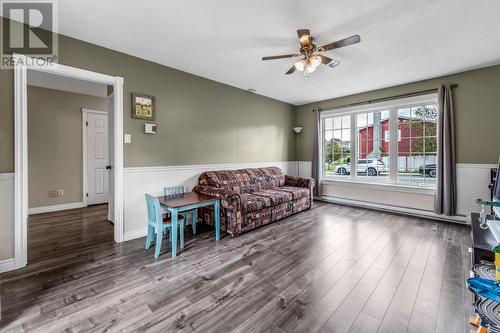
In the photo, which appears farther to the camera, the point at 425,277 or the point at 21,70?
the point at 21,70

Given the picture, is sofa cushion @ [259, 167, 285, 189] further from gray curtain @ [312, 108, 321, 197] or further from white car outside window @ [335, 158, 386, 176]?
white car outside window @ [335, 158, 386, 176]

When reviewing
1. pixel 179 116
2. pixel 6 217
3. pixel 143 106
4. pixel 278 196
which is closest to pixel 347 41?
pixel 278 196

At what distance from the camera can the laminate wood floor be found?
1561mm

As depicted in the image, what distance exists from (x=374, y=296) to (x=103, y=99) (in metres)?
6.16

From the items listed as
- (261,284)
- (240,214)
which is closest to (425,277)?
(261,284)

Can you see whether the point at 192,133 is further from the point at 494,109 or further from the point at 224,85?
the point at 494,109

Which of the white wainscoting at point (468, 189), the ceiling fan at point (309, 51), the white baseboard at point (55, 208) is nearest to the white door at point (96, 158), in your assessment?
the white baseboard at point (55, 208)

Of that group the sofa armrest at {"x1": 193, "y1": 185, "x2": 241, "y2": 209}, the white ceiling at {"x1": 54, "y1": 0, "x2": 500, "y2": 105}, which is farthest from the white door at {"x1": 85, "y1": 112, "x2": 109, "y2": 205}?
the sofa armrest at {"x1": 193, "y1": 185, "x2": 241, "y2": 209}

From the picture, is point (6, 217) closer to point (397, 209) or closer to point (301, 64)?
point (301, 64)

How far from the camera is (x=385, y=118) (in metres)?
4.61

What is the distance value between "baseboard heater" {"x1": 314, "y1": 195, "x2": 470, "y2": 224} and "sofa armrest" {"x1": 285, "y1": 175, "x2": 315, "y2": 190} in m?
1.00

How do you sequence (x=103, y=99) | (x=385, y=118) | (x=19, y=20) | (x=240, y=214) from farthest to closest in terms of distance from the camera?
(x=103, y=99) → (x=385, y=118) → (x=240, y=214) → (x=19, y=20)

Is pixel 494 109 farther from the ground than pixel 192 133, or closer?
farther from the ground

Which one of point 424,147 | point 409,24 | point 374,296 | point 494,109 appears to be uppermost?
point 409,24
